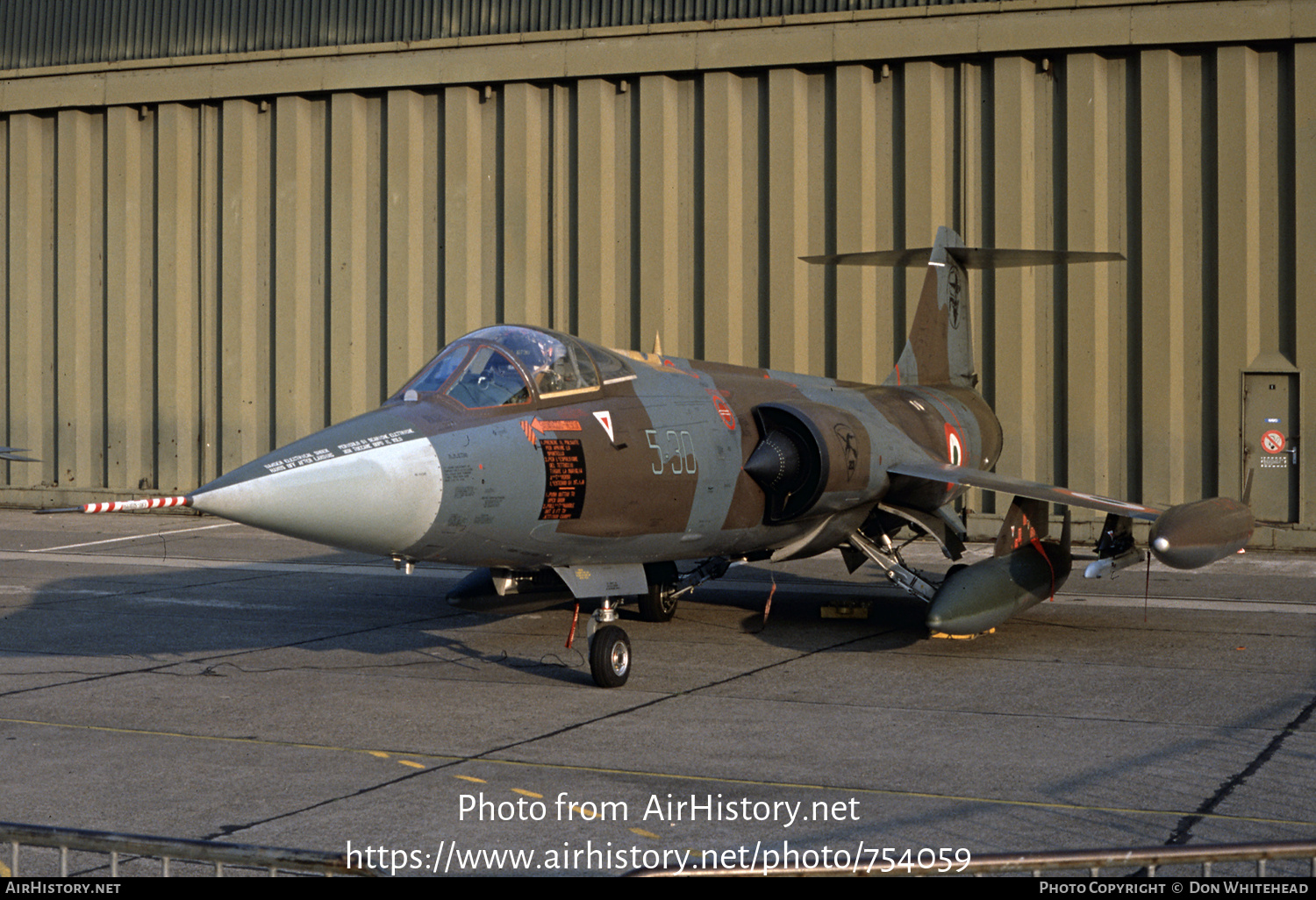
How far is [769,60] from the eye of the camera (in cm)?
2119

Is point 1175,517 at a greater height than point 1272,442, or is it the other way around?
point 1272,442

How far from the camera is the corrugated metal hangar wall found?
64.0 ft

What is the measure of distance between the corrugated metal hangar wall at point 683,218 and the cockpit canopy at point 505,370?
12.0 meters

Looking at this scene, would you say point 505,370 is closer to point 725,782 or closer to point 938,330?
point 725,782

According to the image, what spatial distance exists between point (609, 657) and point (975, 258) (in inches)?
335

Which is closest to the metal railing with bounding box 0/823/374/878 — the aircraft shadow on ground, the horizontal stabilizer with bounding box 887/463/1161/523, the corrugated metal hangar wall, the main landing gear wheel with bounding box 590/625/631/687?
the main landing gear wheel with bounding box 590/625/631/687

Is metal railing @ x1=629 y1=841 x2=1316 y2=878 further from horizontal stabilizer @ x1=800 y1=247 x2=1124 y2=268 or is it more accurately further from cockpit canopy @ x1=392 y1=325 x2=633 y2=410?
horizontal stabilizer @ x1=800 y1=247 x2=1124 y2=268

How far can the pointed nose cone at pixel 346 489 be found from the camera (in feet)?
25.3

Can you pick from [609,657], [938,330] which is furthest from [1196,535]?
[938,330]

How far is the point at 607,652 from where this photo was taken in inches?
373

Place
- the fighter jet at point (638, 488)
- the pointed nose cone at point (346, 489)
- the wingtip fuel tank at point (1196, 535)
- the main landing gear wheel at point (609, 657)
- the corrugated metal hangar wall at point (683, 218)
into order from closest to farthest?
the pointed nose cone at point (346, 489), the fighter jet at point (638, 488), the main landing gear wheel at point (609, 657), the wingtip fuel tank at point (1196, 535), the corrugated metal hangar wall at point (683, 218)

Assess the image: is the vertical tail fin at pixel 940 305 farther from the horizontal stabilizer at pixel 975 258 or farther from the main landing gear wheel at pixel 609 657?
the main landing gear wheel at pixel 609 657

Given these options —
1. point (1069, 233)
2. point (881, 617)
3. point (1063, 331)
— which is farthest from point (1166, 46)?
point (881, 617)

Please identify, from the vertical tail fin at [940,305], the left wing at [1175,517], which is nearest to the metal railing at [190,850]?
the left wing at [1175,517]
